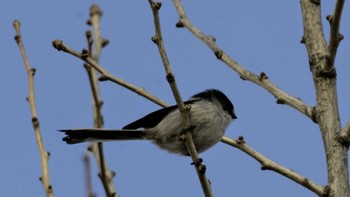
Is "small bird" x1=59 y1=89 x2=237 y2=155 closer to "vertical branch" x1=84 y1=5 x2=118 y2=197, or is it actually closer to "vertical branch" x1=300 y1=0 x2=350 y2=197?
"vertical branch" x1=84 y1=5 x2=118 y2=197

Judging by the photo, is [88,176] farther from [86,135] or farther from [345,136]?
[86,135]

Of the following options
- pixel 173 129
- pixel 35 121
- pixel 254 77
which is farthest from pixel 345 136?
pixel 173 129

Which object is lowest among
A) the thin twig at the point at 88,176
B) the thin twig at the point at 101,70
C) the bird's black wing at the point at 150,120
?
the thin twig at the point at 88,176

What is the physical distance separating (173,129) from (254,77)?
153 centimetres

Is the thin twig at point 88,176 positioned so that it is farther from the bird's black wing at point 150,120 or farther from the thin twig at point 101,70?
the bird's black wing at point 150,120

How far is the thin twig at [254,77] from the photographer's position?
2957mm

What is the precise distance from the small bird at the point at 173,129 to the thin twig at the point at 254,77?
1.13m

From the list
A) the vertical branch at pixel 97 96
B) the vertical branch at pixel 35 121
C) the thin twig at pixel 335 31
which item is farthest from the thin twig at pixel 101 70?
the thin twig at pixel 335 31

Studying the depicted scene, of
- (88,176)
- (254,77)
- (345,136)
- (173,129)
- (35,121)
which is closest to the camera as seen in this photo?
(88,176)

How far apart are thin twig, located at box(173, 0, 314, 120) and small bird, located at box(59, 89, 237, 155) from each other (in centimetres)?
113

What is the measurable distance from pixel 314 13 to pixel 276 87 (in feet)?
1.57

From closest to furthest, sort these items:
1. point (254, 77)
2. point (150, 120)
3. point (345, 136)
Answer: point (345, 136)
point (254, 77)
point (150, 120)

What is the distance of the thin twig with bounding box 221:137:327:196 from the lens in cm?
259

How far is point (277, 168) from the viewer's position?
283 cm
